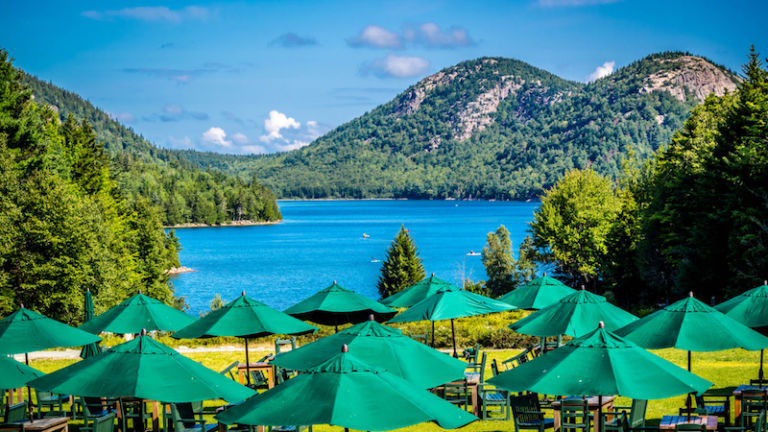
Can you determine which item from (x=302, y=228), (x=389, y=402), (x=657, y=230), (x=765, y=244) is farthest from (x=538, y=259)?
(x=302, y=228)

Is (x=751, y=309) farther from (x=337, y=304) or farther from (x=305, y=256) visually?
(x=305, y=256)

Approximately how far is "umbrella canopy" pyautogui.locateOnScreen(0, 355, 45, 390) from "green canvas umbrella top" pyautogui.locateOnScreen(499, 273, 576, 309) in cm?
1035

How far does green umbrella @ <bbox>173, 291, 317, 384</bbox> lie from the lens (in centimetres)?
1274

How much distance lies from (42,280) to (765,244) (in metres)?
34.6

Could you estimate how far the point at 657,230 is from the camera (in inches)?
1734

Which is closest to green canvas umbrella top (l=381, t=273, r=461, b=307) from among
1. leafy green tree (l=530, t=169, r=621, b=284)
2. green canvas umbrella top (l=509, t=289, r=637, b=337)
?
green canvas umbrella top (l=509, t=289, r=637, b=337)

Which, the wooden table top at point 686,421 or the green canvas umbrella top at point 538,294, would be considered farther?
the green canvas umbrella top at point 538,294

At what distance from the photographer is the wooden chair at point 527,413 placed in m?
10.5

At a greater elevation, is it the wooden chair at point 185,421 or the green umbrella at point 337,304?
the green umbrella at point 337,304

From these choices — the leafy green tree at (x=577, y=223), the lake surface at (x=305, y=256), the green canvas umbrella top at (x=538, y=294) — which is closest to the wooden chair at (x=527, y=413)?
the green canvas umbrella top at (x=538, y=294)

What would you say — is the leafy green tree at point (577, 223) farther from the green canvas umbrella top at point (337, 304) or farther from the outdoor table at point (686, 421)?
the outdoor table at point (686, 421)

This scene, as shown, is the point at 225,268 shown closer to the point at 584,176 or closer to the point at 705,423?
the point at 584,176

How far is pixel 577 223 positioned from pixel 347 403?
182 ft

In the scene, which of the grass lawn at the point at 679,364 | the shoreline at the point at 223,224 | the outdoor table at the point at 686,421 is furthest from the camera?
the shoreline at the point at 223,224
